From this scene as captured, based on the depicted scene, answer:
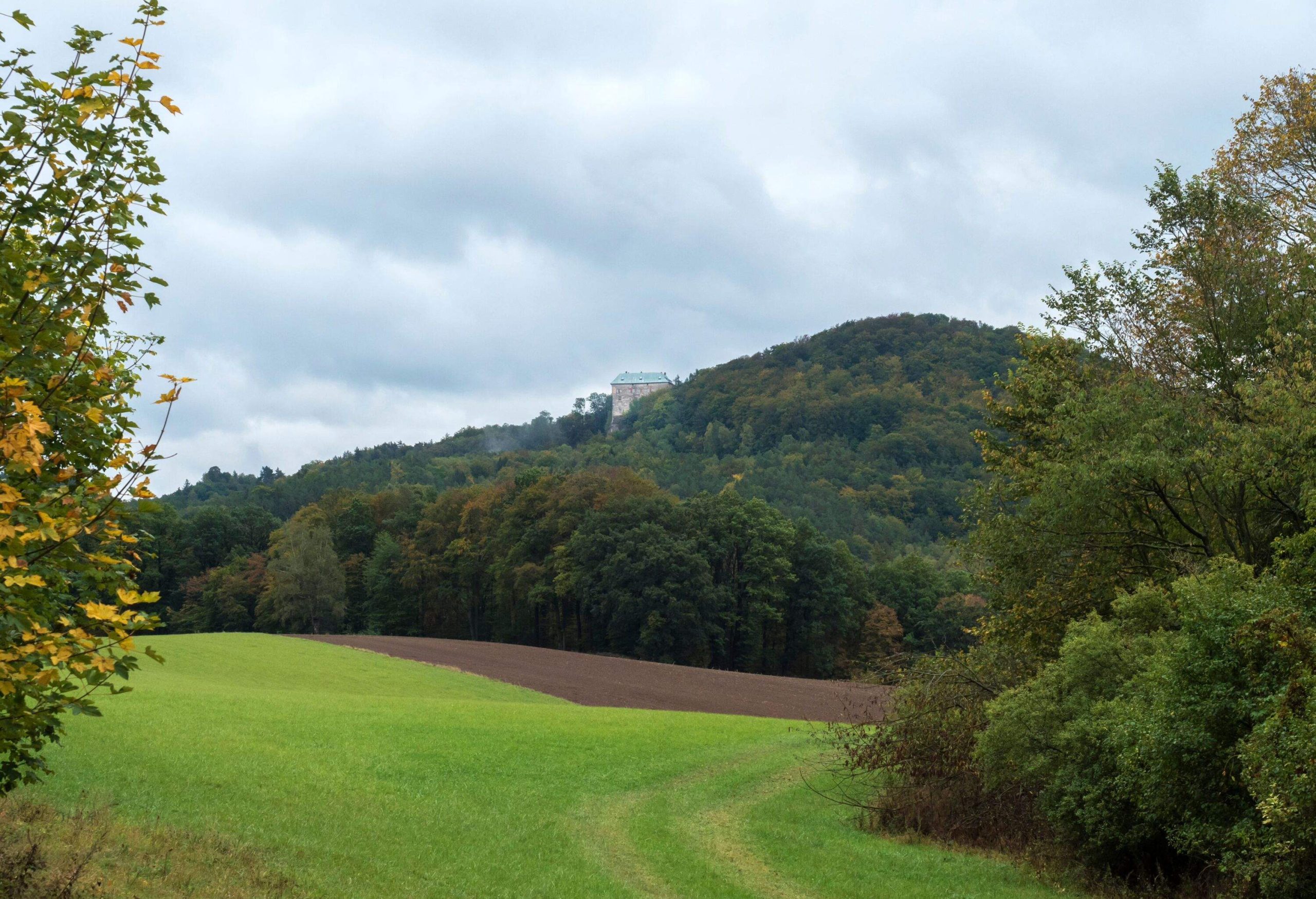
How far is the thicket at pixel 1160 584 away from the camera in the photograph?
13617 mm

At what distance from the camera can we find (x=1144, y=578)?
2308 cm

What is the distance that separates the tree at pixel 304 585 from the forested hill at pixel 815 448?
24.1m

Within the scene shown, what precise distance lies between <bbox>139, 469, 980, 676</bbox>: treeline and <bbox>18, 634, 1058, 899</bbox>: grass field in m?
43.0

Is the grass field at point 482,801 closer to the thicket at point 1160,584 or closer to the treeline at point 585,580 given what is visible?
the thicket at point 1160,584

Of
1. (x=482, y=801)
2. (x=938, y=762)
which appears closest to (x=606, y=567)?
(x=938, y=762)

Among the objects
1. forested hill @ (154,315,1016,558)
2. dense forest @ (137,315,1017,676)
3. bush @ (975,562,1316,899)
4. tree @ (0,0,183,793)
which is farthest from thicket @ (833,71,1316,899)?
forested hill @ (154,315,1016,558)

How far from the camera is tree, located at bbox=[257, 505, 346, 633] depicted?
84188 mm

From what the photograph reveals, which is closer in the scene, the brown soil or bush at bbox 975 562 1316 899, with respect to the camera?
bush at bbox 975 562 1316 899

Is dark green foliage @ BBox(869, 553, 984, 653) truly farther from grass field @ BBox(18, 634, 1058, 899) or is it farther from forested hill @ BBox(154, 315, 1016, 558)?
grass field @ BBox(18, 634, 1058, 899)

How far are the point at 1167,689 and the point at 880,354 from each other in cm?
17004

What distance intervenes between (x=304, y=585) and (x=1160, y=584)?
77.1 meters

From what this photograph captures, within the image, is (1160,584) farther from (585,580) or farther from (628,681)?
(585,580)

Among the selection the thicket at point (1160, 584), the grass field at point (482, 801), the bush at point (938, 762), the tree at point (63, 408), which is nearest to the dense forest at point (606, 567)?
the grass field at point (482, 801)

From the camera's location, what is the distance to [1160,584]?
21734 mm
